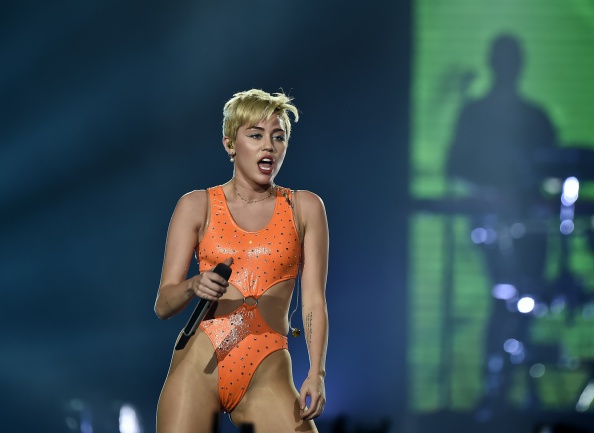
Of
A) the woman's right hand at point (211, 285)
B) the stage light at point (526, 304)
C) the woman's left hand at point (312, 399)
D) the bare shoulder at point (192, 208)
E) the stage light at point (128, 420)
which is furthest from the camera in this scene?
the stage light at point (526, 304)

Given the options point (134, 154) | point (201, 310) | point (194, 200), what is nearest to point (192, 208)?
point (194, 200)

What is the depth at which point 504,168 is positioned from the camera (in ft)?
16.7

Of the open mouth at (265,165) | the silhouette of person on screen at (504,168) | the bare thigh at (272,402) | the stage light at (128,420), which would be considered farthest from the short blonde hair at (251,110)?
the stage light at (128,420)

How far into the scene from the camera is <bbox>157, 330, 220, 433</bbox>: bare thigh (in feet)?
8.79

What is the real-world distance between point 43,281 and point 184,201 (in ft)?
7.51

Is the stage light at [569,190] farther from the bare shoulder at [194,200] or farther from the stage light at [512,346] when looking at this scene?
the bare shoulder at [194,200]

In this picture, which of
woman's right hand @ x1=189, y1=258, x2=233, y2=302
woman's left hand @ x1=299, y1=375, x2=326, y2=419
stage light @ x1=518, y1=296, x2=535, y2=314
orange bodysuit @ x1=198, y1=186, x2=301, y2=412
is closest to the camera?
woman's right hand @ x1=189, y1=258, x2=233, y2=302

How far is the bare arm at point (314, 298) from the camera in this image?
2.68 m

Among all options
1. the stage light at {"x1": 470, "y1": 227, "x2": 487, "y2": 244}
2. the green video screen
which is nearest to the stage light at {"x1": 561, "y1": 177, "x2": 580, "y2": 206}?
the green video screen

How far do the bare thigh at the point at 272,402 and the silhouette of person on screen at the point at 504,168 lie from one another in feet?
8.15

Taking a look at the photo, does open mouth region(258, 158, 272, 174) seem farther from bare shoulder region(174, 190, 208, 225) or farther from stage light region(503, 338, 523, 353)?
stage light region(503, 338, 523, 353)

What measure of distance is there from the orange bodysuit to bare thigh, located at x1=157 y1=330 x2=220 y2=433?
0.10 feet

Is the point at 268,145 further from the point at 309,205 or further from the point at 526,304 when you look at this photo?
the point at 526,304

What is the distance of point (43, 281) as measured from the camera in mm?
4930
